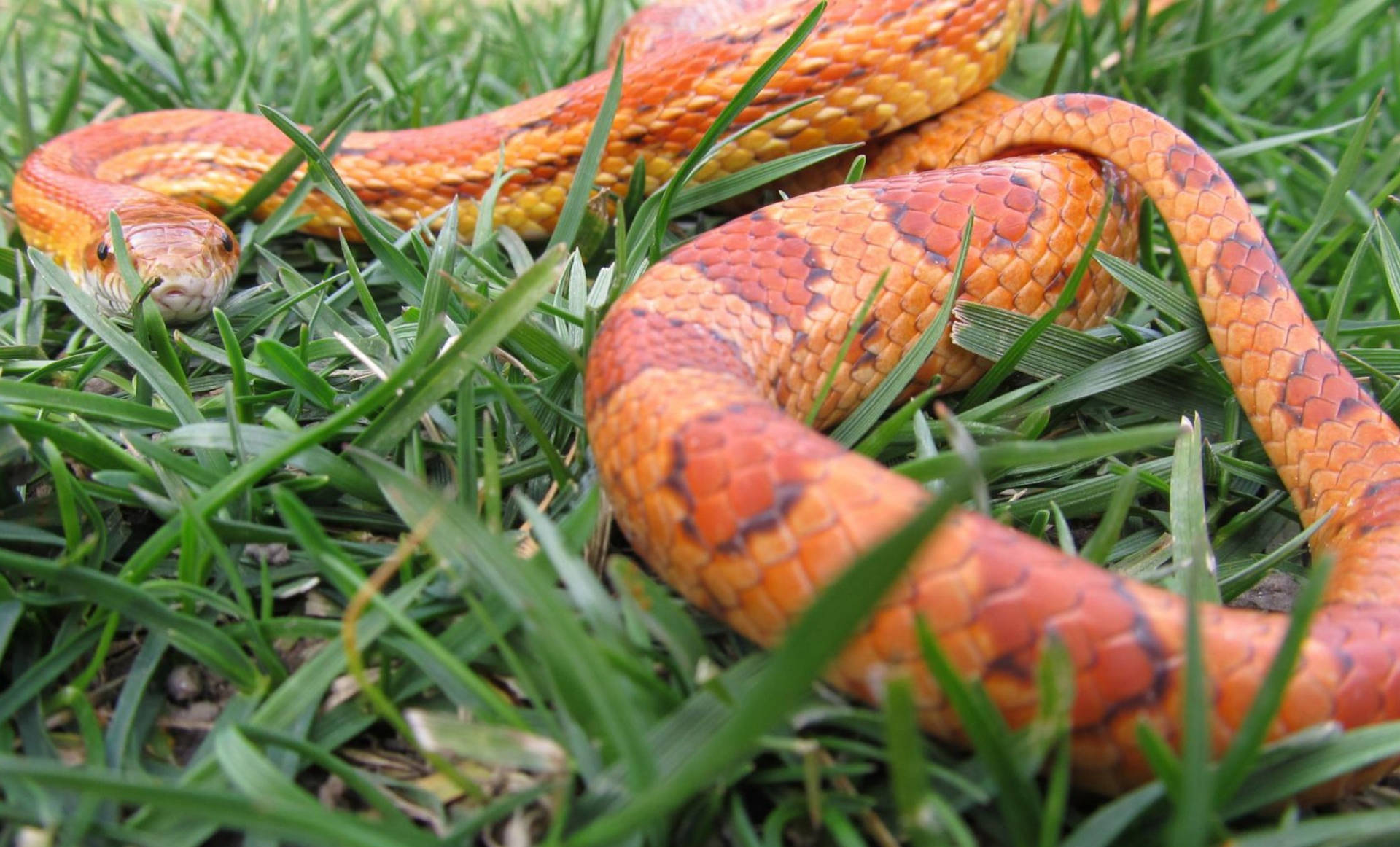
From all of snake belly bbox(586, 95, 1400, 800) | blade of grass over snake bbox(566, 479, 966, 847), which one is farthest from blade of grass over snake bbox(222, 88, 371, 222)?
blade of grass over snake bbox(566, 479, 966, 847)

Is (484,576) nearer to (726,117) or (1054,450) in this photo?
(1054,450)

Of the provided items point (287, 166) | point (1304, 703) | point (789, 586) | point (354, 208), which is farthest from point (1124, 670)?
point (287, 166)

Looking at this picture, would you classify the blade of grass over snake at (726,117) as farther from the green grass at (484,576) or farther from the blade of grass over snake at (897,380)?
the blade of grass over snake at (897,380)

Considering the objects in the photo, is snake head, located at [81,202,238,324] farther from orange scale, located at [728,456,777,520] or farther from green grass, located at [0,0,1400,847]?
orange scale, located at [728,456,777,520]

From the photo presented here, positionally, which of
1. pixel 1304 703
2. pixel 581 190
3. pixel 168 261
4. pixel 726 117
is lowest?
pixel 1304 703

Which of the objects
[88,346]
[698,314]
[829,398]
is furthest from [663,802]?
[88,346]

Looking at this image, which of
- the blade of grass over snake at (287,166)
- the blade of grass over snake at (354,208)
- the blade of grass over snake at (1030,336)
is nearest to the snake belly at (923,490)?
the blade of grass over snake at (1030,336)
